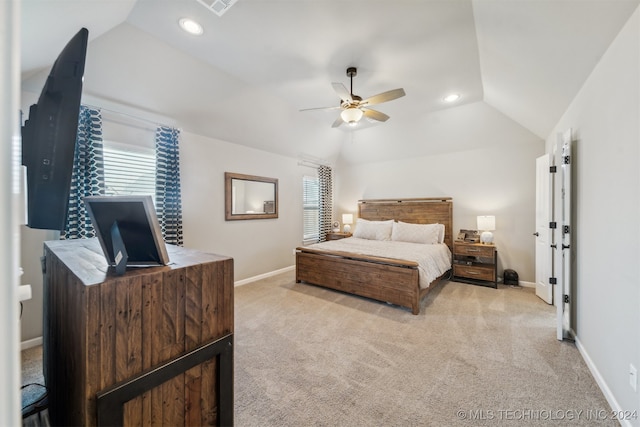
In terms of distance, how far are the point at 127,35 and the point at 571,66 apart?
3.79 meters

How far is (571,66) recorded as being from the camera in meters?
2.07

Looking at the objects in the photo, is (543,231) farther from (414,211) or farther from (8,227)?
(8,227)

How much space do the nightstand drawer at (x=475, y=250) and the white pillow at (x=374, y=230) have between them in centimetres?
120

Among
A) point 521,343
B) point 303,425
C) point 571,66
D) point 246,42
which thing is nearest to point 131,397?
point 303,425

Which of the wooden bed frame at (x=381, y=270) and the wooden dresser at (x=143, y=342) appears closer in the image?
the wooden dresser at (x=143, y=342)

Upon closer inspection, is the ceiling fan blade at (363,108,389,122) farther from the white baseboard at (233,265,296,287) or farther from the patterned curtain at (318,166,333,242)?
the white baseboard at (233,265,296,287)

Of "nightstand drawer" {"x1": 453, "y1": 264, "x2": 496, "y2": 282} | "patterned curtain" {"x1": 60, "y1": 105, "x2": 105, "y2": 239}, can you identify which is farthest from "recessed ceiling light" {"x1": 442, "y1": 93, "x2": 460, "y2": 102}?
"patterned curtain" {"x1": 60, "y1": 105, "x2": 105, "y2": 239}

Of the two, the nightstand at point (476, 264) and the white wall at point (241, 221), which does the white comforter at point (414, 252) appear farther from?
the white wall at point (241, 221)

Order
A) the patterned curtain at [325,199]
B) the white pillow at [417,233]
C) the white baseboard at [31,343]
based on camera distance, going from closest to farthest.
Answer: the white baseboard at [31,343], the white pillow at [417,233], the patterned curtain at [325,199]

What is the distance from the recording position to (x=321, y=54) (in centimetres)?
260

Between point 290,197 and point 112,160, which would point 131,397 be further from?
point 290,197

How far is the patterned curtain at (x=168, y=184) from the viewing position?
10.6 feet

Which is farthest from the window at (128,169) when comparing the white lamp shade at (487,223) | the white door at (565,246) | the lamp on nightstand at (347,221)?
the white lamp shade at (487,223)

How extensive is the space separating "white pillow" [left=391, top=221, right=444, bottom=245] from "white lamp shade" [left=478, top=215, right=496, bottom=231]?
600mm
